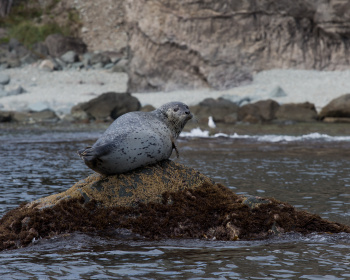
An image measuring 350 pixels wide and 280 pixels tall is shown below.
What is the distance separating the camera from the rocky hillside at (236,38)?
29688 millimetres

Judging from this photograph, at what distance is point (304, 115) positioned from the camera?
2420cm

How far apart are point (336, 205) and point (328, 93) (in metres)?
20.1

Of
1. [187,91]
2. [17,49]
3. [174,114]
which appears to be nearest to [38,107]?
[187,91]

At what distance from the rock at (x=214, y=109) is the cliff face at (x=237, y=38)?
425 centimetres

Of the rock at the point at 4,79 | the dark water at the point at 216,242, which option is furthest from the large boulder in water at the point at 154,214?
the rock at the point at 4,79

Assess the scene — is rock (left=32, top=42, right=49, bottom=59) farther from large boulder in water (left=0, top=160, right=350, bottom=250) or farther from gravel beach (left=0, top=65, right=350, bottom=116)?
large boulder in water (left=0, top=160, right=350, bottom=250)

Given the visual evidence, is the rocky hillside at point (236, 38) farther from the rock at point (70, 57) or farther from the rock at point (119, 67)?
the rock at point (70, 57)

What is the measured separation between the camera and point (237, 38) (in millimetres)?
30234

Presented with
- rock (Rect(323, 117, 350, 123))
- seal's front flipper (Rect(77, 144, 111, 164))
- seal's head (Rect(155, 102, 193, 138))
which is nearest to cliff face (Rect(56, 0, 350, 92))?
rock (Rect(323, 117, 350, 123))

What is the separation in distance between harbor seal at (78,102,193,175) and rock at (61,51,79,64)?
32.9 metres

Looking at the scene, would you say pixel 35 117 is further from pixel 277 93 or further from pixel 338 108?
pixel 338 108

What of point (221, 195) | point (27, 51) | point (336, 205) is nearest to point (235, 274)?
point (221, 195)

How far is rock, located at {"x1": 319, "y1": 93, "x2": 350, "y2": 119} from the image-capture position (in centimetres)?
2358

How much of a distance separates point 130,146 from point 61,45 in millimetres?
36039
